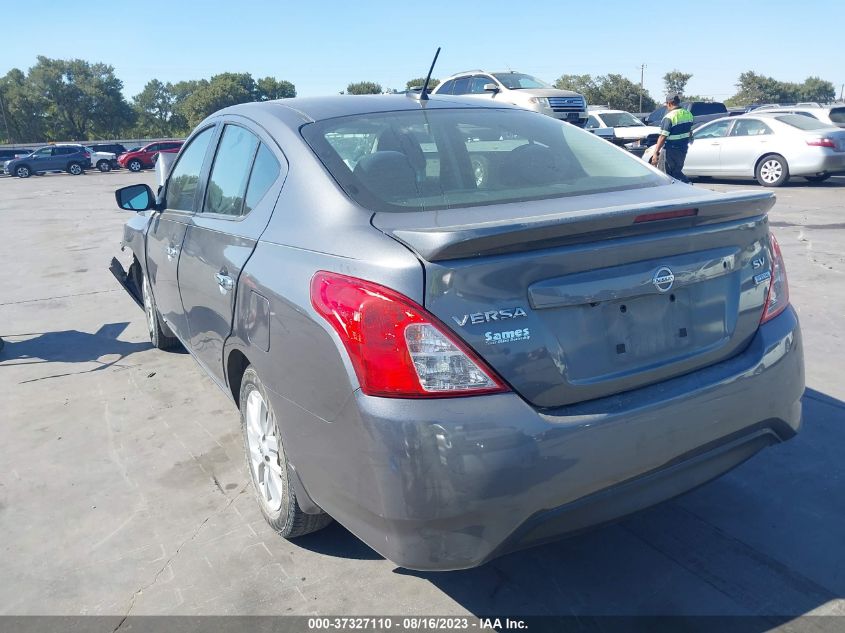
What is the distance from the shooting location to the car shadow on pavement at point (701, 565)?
254 cm

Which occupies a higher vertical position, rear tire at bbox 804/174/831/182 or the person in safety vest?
the person in safety vest

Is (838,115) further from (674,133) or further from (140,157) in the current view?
(140,157)

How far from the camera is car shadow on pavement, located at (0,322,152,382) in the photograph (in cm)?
561

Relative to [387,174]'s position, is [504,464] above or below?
below

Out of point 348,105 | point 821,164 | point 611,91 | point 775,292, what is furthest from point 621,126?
A: point 611,91

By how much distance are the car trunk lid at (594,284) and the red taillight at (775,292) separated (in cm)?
5

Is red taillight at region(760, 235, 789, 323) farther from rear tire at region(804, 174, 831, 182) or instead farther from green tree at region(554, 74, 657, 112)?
green tree at region(554, 74, 657, 112)

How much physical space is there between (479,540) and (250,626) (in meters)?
1.00

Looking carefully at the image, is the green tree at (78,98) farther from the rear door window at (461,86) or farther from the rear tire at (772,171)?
the rear tire at (772,171)

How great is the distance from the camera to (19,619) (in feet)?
8.72

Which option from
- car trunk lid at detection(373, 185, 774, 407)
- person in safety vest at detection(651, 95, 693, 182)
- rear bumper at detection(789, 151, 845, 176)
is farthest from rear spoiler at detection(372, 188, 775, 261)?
rear bumper at detection(789, 151, 845, 176)

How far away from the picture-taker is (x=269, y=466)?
304 centimetres

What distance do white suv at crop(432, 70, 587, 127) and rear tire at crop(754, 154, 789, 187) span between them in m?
4.69

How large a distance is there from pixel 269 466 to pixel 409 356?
126cm
